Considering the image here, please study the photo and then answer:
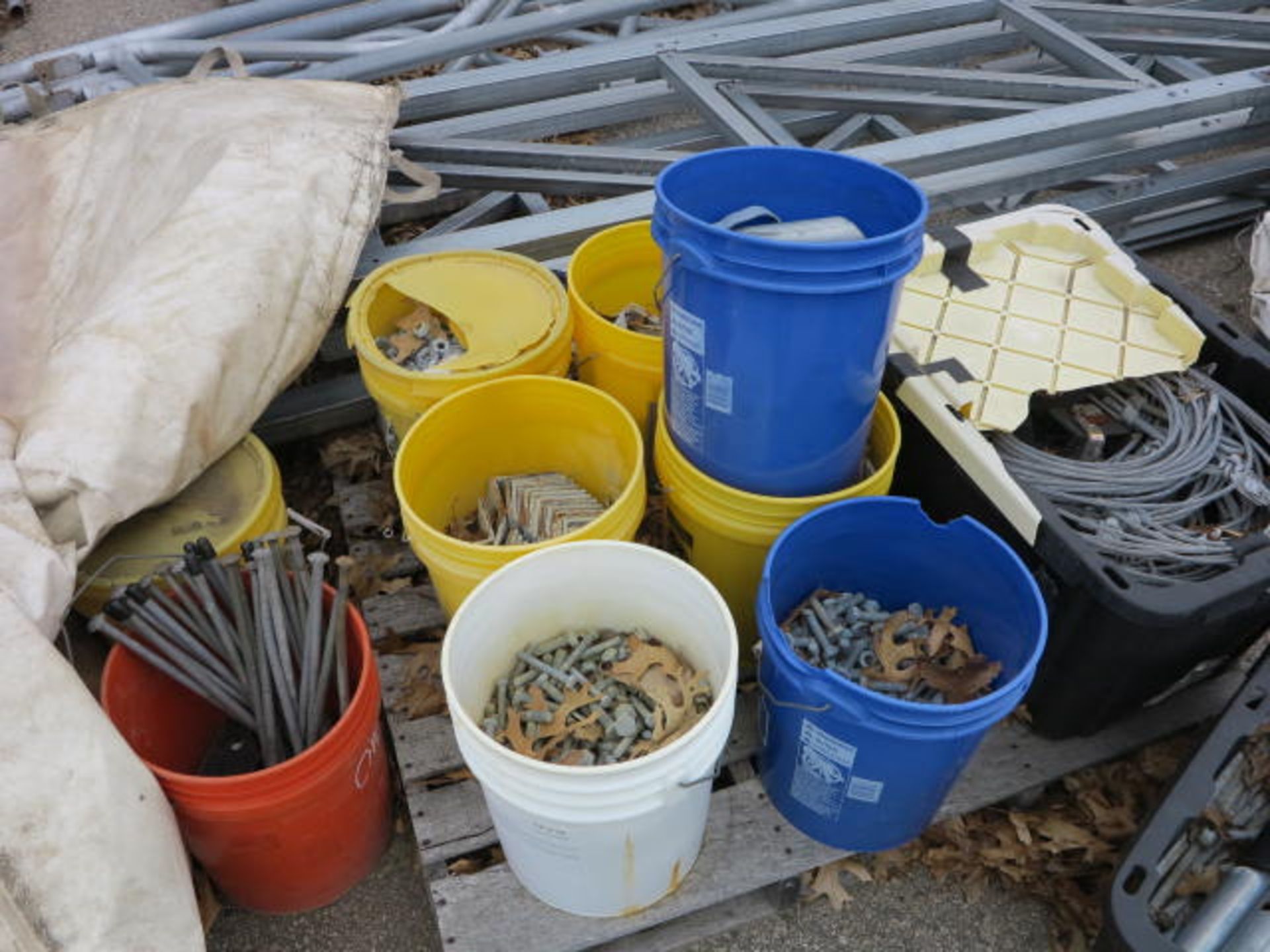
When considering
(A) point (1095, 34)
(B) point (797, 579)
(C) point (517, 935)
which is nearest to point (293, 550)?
(C) point (517, 935)

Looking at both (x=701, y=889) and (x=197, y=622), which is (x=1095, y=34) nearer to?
(x=701, y=889)

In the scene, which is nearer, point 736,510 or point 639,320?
point 736,510

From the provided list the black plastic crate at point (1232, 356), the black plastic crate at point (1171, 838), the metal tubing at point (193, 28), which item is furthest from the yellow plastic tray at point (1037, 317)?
the metal tubing at point (193, 28)

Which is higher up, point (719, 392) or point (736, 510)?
point (719, 392)

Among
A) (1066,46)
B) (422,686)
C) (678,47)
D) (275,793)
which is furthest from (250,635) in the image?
(1066,46)

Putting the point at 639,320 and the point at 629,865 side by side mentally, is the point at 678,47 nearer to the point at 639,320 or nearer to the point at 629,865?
the point at 639,320

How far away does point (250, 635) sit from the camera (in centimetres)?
183

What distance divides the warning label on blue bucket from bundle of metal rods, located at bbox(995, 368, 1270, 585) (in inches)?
24.9

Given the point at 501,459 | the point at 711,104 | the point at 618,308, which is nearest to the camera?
the point at 501,459

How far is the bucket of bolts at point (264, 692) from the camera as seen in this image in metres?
1.70

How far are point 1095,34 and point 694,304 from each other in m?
3.01

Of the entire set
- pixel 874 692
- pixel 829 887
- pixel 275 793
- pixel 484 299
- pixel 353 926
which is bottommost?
pixel 353 926

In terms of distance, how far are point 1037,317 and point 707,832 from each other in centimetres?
145

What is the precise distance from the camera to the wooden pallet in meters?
1.83
